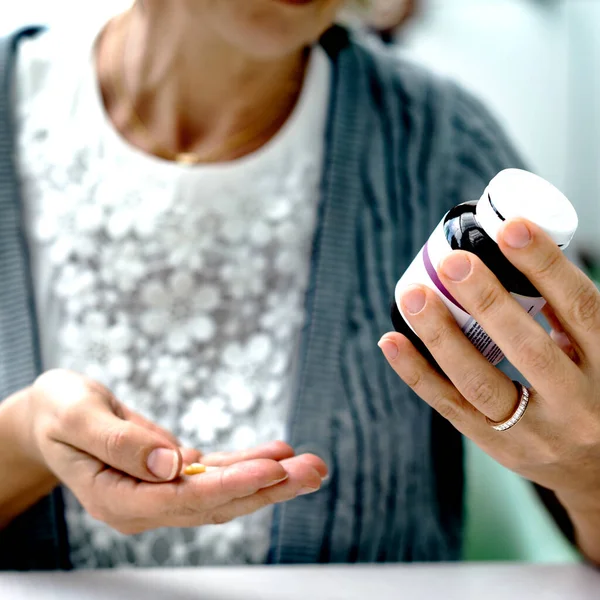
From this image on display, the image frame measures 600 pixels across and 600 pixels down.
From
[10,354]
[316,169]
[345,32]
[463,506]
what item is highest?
[345,32]

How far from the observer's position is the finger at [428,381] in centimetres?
41

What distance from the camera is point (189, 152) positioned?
2.45 ft

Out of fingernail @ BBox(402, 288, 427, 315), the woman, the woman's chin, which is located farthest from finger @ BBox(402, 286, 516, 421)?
the woman's chin

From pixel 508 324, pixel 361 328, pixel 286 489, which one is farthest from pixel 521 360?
pixel 361 328

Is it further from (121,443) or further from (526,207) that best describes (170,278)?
(526,207)

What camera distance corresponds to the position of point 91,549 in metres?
0.65

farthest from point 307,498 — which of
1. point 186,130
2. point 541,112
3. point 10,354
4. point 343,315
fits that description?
point 541,112

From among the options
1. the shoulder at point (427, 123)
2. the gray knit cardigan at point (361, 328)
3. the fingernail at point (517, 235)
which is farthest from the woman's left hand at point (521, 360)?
the shoulder at point (427, 123)

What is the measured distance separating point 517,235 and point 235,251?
387 mm

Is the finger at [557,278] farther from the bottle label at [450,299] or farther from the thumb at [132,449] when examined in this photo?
the thumb at [132,449]

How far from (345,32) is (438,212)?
230mm

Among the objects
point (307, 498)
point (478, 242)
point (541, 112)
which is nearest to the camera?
point (478, 242)

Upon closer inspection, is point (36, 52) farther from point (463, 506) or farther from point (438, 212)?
point (463, 506)

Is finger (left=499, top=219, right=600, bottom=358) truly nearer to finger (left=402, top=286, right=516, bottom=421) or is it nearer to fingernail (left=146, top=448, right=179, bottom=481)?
finger (left=402, top=286, right=516, bottom=421)
